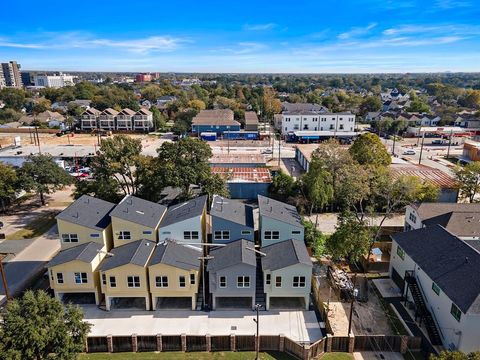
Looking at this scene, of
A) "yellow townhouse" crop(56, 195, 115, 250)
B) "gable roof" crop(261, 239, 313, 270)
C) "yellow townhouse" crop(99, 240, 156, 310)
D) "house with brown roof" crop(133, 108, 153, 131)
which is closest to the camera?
"yellow townhouse" crop(99, 240, 156, 310)

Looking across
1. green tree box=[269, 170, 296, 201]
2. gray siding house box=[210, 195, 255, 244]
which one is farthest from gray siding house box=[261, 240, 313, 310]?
green tree box=[269, 170, 296, 201]

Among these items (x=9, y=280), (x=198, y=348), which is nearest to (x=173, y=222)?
(x=198, y=348)

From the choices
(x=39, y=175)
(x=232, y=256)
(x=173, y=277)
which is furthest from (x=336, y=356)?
(x=39, y=175)

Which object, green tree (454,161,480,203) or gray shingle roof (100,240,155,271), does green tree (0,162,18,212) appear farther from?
green tree (454,161,480,203)

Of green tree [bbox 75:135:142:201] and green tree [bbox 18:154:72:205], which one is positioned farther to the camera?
green tree [bbox 18:154:72:205]

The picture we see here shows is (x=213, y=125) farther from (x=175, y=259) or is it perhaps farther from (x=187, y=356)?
(x=187, y=356)

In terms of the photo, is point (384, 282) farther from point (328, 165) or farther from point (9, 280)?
point (9, 280)

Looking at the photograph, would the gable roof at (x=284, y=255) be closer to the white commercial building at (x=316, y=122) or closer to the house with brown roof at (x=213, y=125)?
the house with brown roof at (x=213, y=125)
